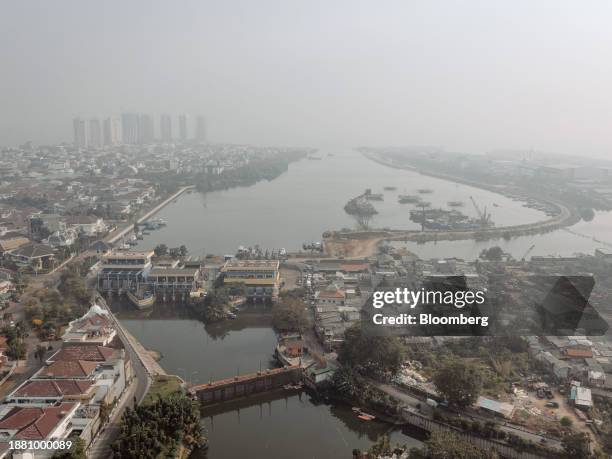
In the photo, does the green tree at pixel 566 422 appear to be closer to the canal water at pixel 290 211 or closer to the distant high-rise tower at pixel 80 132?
the canal water at pixel 290 211

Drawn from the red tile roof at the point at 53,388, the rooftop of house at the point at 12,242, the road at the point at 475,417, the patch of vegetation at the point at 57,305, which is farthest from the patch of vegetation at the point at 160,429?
the rooftop of house at the point at 12,242

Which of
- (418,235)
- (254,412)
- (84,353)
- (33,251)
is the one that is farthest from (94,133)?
(254,412)

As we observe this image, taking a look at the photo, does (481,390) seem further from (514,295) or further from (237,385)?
(514,295)

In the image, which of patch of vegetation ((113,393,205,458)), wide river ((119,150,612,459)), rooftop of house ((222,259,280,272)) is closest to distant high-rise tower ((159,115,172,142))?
wide river ((119,150,612,459))

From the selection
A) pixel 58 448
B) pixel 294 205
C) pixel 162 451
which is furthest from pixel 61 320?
pixel 294 205

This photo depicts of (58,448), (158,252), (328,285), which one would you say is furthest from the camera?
(158,252)

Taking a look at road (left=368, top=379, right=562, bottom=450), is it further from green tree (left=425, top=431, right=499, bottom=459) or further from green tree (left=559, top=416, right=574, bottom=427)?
green tree (left=425, top=431, right=499, bottom=459)

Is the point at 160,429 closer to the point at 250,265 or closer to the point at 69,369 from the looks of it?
the point at 69,369
